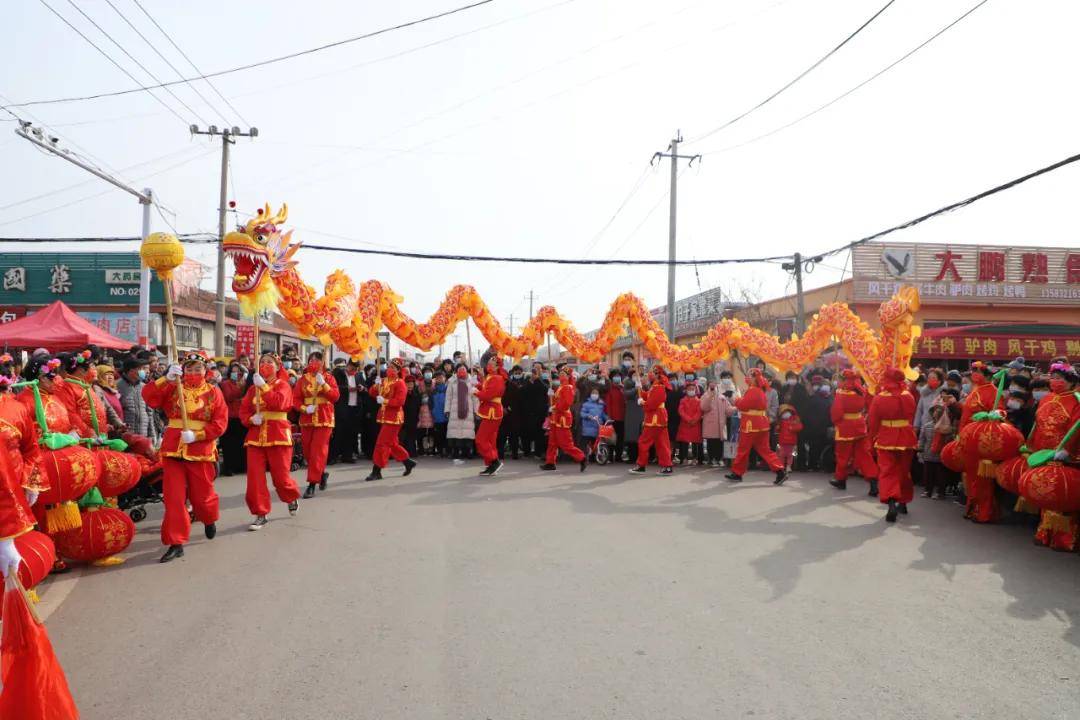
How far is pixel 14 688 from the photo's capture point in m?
2.73

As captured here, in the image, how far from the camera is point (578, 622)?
13.9 feet

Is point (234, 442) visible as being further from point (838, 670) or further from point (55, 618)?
point (838, 670)

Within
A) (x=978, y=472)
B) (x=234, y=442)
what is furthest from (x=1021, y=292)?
(x=234, y=442)

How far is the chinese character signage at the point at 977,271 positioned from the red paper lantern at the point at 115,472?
21.8 metres

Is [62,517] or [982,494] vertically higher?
[62,517]

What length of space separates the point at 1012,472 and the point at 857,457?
2.88 m

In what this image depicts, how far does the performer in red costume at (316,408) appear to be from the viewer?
860 cm

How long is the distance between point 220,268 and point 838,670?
18582mm

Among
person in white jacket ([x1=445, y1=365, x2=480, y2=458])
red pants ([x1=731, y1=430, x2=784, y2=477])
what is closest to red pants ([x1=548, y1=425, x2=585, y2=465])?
person in white jacket ([x1=445, y1=365, x2=480, y2=458])

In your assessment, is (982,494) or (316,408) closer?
(982,494)

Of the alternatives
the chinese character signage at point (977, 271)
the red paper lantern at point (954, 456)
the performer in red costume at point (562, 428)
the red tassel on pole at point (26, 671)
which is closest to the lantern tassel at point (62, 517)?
the red tassel on pole at point (26, 671)

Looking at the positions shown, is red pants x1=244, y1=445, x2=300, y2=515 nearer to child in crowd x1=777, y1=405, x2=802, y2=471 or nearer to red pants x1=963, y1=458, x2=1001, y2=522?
red pants x1=963, y1=458, x2=1001, y2=522

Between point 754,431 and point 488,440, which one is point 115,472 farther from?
point 754,431

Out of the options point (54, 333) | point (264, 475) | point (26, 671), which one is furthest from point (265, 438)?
point (54, 333)
